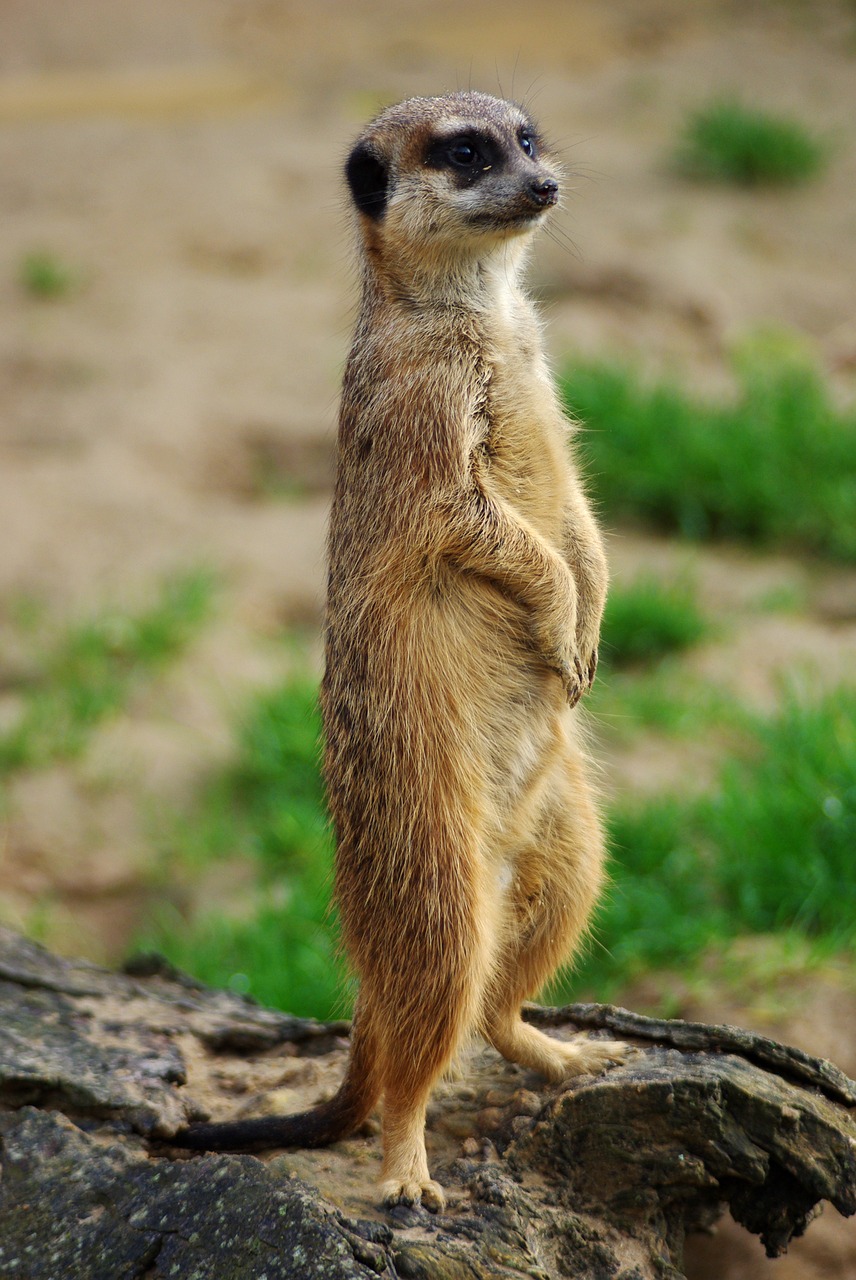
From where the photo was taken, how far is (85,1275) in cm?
203

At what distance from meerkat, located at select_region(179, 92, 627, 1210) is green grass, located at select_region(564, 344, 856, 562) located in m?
2.66

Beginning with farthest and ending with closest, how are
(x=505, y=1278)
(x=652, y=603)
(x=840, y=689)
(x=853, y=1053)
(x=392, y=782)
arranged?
(x=652, y=603) < (x=840, y=689) < (x=853, y=1053) < (x=392, y=782) < (x=505, y=1278)

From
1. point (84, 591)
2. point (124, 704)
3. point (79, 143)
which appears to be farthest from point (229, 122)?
point (124, 704)

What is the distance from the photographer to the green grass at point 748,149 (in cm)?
785

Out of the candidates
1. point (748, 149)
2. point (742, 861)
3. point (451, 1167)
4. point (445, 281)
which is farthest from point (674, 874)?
point (748, 149)

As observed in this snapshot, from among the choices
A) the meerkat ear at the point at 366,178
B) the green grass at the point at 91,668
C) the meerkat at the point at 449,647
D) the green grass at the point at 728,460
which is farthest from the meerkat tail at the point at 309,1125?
the green grass at the point at 728,460

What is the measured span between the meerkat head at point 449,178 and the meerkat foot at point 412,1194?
5.44ft

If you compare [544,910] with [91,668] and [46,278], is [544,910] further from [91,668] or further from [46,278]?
[46,278]

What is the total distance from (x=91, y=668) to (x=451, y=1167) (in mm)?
3086

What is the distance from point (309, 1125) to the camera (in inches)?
94.4

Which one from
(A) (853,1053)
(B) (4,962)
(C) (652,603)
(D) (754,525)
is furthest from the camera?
(D) (754,525)

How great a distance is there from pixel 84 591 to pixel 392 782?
3.44 m

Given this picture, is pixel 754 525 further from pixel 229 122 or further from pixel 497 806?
pixel 229 122

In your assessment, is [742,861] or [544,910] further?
[742,861]
